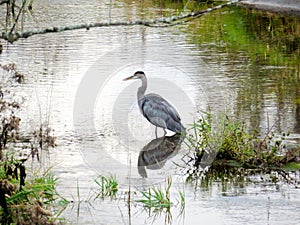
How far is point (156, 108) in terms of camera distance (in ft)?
40.1

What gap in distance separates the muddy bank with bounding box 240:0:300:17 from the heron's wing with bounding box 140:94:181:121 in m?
15.9

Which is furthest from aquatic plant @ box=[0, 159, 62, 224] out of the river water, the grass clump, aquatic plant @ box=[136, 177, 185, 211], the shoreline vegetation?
the grass clump

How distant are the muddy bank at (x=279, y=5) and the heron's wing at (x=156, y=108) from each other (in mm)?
15905

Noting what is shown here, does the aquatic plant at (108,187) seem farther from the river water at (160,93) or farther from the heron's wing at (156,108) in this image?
the heron's wing at (156,108)

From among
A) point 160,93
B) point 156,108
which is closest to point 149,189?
point 156,108

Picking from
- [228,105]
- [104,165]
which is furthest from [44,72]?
[104,165]

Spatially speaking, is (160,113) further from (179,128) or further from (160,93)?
(160,93)

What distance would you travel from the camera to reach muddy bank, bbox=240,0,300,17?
28172 millimetres

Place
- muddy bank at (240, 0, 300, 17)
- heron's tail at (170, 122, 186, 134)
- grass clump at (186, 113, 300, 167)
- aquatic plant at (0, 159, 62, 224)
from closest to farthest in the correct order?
aquatic plant at (0, 159, 62, 224), grass clump at (186, 113, 300, 167), heron's tail at (170, 122, 186, 134), muddy bank at (240, 0, 300, 17)

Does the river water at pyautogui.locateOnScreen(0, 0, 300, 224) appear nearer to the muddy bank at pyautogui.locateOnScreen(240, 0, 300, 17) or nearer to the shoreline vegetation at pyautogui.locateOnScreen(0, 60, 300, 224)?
the shoreline vegetation at pyautogui.locateOnScreen(0, 60, 300, 224)

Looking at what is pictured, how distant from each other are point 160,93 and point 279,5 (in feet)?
48.5

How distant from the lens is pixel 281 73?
17.3m

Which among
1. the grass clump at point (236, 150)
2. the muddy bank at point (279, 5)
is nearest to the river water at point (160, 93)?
the grass clump at point (236, 150)

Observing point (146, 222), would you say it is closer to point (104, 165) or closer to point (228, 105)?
point (104, 165)
